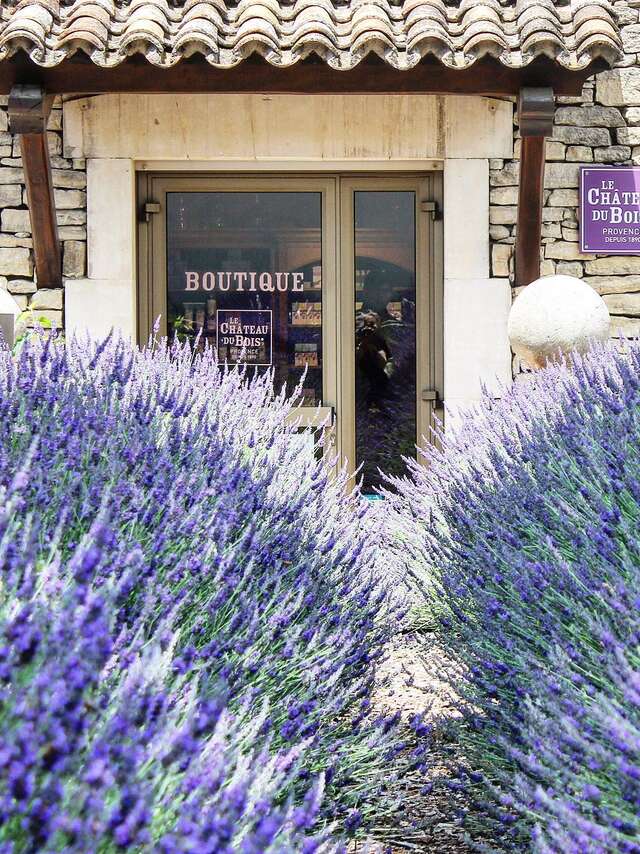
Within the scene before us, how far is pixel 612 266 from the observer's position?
625 centimetres

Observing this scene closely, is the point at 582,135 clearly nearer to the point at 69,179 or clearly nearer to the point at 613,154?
the point at 613,154

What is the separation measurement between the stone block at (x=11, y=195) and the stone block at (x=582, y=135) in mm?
3260

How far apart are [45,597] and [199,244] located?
17.2 feet

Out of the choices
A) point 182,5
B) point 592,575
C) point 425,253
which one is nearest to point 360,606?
point 592,575

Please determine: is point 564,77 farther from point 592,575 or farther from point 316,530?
point 592,575

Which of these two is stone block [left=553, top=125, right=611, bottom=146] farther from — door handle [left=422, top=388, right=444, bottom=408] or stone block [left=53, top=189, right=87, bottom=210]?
stone block [left=53, top=189, right=87, bottom=210]

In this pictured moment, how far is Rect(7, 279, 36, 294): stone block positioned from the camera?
6215mm

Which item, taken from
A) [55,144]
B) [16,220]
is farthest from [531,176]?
[16,220]

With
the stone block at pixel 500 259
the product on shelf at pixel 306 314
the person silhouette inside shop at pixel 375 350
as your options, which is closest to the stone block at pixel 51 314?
the product on shelf at pixel 306 314

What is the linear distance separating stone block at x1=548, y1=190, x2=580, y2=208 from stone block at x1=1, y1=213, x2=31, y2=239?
10.4 ft

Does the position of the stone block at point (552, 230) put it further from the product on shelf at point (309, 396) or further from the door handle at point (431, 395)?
the product on shelf at point (309, 396)

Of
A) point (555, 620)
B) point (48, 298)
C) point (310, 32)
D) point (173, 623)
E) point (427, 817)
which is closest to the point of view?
point (173, 623)

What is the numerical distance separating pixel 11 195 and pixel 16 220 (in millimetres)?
155

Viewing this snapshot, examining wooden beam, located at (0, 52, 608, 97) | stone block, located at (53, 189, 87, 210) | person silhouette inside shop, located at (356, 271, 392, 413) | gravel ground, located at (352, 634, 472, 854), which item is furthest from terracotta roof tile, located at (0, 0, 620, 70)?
gravel ground, located at (352, 634, 472, 854)
